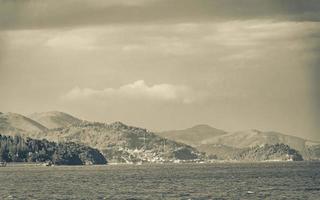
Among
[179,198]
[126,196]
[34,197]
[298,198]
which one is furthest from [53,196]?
[298,198]

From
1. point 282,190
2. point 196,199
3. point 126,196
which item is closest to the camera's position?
point 196,199

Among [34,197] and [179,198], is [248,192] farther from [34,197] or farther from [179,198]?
[34,197]


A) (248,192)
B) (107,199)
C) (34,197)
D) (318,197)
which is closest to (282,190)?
(248,192)

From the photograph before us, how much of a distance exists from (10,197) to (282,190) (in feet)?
253

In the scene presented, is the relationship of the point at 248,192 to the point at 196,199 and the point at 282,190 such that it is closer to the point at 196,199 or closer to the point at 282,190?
the point at 282,190

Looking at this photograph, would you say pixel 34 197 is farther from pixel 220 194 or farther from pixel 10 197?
pixel 220 194

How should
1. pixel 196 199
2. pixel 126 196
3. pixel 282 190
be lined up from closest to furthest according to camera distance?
pixel 196 199, pixel 126 196, pixel 282 190

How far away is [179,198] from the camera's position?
543 feet

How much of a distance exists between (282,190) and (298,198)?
1166 inches

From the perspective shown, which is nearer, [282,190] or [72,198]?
[72,198]

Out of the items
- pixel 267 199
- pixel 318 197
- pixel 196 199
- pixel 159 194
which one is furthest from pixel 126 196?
pixel 318 197

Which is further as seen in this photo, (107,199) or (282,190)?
(282,190)

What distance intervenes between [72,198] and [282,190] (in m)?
Answer: 62.7

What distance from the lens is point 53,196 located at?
180 metres
